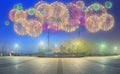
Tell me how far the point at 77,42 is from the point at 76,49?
184 inches

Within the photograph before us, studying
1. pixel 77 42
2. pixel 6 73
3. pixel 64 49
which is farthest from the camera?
pixel 64 49

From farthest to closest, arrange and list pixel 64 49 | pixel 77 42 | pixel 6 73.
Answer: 1. pixel 64 49
2. pixel 77 42
3. pixel 6 73

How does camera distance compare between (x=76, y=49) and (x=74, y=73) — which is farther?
(x=76, y=49)

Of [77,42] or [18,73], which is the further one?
[77,42]

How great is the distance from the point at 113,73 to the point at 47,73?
535 cm

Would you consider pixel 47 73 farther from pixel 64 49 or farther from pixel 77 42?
pixel 64 49

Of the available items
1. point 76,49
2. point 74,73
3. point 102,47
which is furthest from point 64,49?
point 74,73

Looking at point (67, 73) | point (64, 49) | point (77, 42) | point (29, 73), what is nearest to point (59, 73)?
point (67, 73)

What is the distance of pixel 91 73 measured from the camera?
24297 millimetres

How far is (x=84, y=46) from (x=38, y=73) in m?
86.4

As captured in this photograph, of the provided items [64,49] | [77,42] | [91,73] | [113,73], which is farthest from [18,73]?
[64,49]

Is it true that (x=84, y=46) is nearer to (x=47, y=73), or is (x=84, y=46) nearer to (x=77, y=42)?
(x=77, y=42)

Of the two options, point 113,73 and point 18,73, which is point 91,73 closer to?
point 113,73

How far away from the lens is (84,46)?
110 metres
